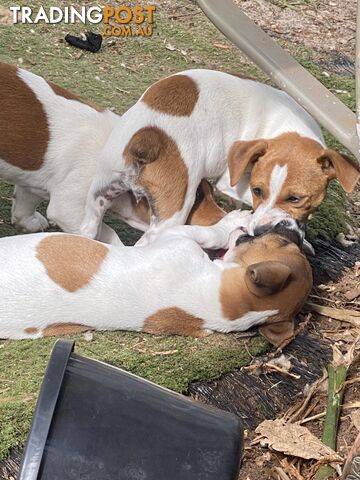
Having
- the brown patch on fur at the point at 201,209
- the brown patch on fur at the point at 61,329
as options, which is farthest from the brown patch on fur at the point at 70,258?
the brown patch on fur at the point at 201,209

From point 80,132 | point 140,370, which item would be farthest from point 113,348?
point 80,132

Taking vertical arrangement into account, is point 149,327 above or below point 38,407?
below

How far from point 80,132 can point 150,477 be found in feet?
9.25

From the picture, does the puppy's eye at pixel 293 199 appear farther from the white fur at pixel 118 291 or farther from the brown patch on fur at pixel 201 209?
the white fur at pixel 118 291

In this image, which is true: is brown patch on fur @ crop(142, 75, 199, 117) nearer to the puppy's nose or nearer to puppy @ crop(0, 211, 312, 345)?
the puppy's nose

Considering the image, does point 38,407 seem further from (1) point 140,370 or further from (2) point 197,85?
(2) point 197,85

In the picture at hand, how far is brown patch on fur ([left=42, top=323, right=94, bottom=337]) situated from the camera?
412 cm

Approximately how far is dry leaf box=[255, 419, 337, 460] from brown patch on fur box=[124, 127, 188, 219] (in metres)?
1.40

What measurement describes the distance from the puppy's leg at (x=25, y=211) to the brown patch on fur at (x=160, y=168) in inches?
27.1

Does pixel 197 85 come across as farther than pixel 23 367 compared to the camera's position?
Yes

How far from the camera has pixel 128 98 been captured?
664 cm

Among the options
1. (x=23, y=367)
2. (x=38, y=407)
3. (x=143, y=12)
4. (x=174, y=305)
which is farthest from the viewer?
(x=143, y=12)

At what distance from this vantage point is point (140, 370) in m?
4.00

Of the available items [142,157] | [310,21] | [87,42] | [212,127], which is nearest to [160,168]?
[142,157]
